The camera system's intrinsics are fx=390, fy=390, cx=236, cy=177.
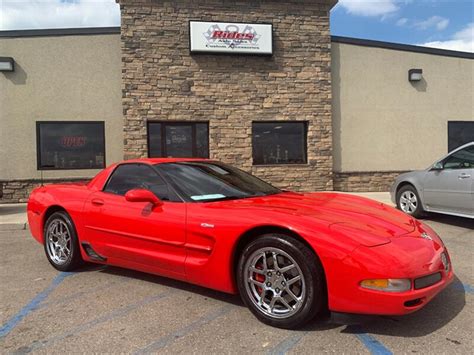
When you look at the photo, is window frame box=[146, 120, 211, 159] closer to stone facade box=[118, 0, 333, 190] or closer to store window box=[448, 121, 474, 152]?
stone facade box=[118, 0, 333, 190]

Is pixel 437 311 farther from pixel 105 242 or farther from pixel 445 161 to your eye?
pixel 445 161

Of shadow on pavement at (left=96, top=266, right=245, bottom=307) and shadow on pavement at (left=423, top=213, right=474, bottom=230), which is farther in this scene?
shadow on pavement at (left=423, top=213, right=474, bottom=230)

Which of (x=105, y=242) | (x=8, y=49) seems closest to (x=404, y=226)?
(x=105, y=242)

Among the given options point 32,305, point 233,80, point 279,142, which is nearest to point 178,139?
point 233,80

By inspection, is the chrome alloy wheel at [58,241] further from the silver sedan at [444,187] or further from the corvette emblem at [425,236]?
the silver sedan at [444,187]

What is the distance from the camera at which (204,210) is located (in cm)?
331

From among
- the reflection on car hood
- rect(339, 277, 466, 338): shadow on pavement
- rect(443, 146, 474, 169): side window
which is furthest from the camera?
rect(443, 146, 474, 169): side window

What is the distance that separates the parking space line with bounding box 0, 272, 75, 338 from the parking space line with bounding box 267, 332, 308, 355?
6.55 ft

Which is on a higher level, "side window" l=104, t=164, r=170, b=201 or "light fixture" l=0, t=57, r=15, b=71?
"light fixture" l=0, t=57, r=15, b=71

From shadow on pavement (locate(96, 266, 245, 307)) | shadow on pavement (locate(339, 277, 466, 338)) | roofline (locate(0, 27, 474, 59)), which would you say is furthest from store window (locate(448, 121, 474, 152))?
shadow on pavement (locate(96, 266, 245, 307))

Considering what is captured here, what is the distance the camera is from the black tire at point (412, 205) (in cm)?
750

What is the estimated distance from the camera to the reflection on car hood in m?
2.95

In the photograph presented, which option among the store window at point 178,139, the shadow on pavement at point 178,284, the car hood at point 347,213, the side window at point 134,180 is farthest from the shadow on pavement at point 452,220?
the store window at point 178,139

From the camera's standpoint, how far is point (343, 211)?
3270mm
